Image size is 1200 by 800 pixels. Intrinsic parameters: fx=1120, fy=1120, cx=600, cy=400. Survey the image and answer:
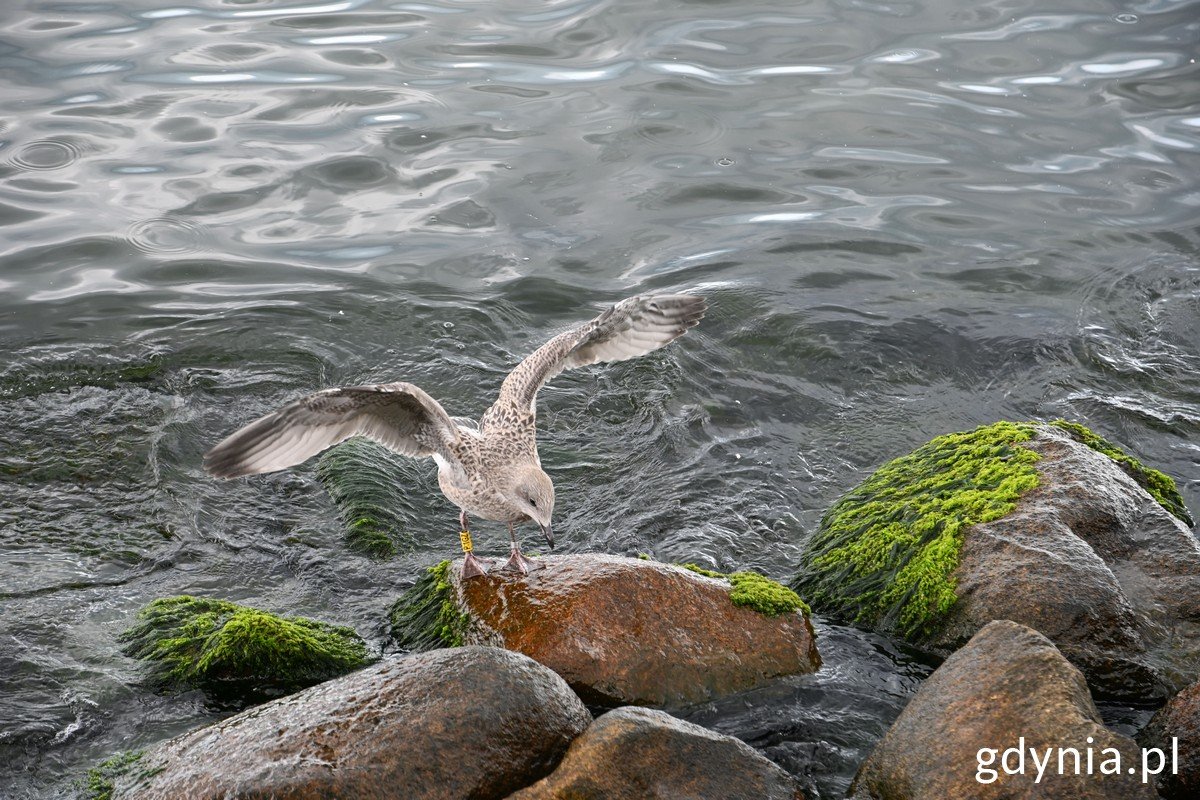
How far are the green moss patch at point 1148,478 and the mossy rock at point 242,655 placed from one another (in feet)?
14.8

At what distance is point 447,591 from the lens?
6008 mm

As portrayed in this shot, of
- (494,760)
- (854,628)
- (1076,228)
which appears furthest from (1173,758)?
(1076,228)

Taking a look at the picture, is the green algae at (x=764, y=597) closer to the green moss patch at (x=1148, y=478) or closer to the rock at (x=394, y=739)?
the rock at (x=394, y=739)

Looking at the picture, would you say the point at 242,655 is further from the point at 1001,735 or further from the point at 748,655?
the point at 1001,735

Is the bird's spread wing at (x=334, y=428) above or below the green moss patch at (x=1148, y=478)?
above

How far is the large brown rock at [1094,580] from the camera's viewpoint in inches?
211

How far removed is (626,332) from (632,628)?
221 centimetres

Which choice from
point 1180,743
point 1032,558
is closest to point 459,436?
point 1032,558

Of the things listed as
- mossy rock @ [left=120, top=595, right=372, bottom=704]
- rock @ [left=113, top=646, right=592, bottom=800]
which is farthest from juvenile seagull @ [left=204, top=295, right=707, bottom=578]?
rock @ [left=113, top=646, right=592, bottom=800]

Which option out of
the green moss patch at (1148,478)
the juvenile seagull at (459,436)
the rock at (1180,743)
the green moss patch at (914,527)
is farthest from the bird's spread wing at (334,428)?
the green moss patch at (1148,478)

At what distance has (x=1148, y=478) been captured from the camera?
6.80m

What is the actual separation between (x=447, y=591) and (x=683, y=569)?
1.27 metres

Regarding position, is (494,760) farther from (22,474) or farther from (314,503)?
(22,474)

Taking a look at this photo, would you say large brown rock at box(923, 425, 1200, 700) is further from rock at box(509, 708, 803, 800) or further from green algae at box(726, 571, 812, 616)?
rock at box(509, 708, 803, 800)
